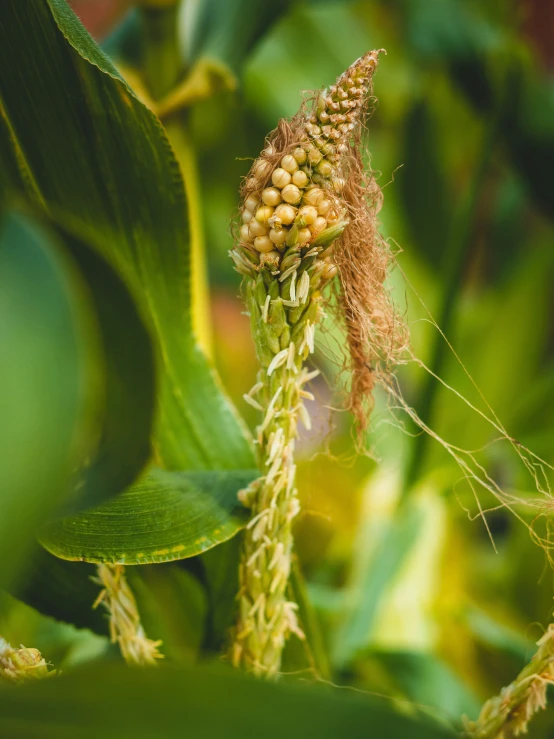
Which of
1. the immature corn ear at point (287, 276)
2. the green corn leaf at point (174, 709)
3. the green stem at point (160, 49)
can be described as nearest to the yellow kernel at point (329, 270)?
the immature corn ear at point (287, 276)

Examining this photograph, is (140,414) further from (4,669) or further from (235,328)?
(235,328)

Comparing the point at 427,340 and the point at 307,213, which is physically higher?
the point at 307,213

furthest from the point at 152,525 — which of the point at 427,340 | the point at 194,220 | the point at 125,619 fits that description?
the point at 427,340

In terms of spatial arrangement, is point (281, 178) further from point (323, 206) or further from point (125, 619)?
point (125, 619)

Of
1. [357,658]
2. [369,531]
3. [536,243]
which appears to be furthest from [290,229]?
[536,243]

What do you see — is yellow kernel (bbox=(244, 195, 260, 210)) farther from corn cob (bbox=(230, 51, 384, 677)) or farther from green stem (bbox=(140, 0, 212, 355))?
green stem (bbox=(140, 0, 212, 355))

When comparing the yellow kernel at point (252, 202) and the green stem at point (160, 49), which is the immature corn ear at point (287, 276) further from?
the green stem at point (160, 49)

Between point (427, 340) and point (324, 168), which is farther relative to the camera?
point (427, 340)
